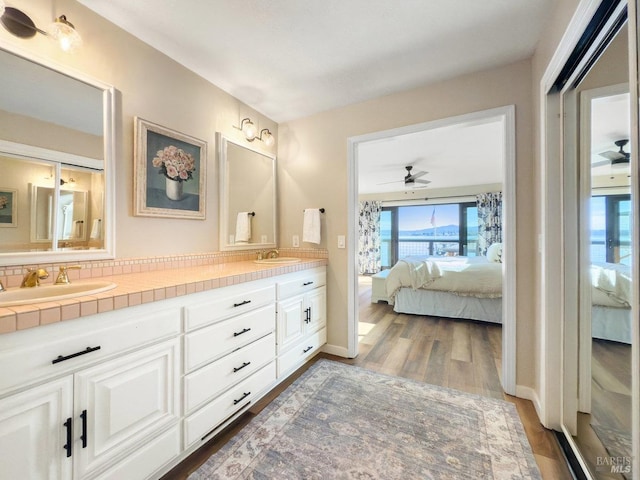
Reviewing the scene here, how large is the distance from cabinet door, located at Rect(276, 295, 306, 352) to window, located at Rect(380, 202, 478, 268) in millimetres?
5807

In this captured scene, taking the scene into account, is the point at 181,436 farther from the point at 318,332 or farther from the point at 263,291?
the point at 318,332

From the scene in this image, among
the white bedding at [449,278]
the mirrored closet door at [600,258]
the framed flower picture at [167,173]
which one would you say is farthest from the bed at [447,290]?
the framed flower picture at [167,173]

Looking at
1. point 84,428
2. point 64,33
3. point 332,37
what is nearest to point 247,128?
point 332,37

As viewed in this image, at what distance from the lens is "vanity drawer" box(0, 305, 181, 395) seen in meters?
0.81

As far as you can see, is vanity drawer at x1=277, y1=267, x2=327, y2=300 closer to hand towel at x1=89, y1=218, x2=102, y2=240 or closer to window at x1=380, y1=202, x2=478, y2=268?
hand towel at x1=89, y1=218, x2=102, y2=240

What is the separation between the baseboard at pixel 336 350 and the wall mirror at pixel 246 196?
1170 mm

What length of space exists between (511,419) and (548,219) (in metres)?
1.26

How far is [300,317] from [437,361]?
1356 millimetres

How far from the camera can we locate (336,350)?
2.60 metres

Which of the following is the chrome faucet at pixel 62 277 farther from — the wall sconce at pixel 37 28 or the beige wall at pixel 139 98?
the wall sconce at pixel 37 28

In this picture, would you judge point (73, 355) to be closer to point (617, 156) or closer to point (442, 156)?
point (617, 156)

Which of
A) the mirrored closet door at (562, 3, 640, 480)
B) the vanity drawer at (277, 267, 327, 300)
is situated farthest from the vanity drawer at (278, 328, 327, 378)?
the mirrored closet door at (562, 3, 640, 480)

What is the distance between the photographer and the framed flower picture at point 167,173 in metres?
1.69

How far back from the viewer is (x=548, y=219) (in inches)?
61.2
